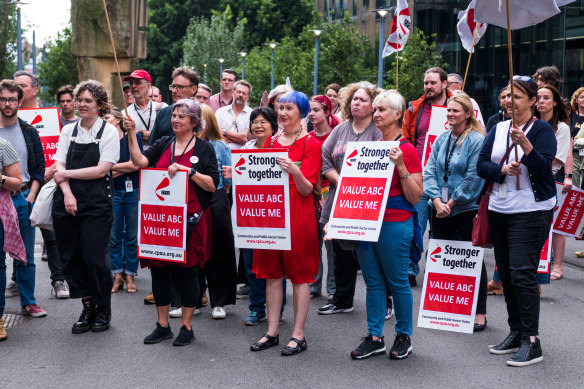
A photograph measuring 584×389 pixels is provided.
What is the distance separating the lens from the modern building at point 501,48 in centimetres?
2881

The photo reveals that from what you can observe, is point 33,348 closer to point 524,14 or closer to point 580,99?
point 524,14

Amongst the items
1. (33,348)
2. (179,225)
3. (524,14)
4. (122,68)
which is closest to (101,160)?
(179,225)

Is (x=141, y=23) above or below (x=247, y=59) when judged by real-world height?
below

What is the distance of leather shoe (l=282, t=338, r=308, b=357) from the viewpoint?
595cm

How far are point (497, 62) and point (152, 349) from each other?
29141 millimetres

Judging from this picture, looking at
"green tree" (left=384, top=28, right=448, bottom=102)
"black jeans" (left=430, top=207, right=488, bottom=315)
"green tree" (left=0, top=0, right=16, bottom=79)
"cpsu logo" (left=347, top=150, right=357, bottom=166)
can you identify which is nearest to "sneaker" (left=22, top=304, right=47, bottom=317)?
"cpsu logo" (left=347, top=150, right=357, bottom=166)

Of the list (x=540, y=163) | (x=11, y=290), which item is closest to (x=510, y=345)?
(x=540, y=163)

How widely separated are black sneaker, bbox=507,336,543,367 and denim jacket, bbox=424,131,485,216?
1.44 metres

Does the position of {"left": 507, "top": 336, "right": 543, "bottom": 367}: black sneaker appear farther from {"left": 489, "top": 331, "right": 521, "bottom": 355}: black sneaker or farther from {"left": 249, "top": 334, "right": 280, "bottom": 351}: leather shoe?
{"left": 249, "top": 334, "right": 280, "bottom": 351}: leather shoe

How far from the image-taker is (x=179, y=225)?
6148 millimetres

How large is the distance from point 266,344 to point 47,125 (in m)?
4.04

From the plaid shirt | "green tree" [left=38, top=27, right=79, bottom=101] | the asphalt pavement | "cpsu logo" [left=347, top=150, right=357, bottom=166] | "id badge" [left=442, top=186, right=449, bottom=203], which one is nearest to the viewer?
the asphalt pavement

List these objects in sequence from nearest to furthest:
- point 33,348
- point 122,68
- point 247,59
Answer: point 33,348
point 122,68
point 247,59

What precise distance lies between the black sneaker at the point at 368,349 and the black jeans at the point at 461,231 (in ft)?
4.10
